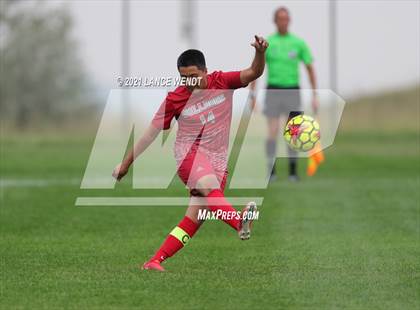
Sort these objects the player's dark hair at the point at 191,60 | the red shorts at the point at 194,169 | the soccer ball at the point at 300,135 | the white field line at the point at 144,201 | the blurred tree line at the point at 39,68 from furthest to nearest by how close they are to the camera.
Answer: the blurred tree line at the point at 39,68
the white field line at the point at 144,201
the soccer ball at the point at 300,135
the red shorts at the point at 194,169
the player's dark hair at the point at 191,60

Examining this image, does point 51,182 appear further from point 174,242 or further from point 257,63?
point 257,63

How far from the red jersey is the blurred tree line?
27180mm

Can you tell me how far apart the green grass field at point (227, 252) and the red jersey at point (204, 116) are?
0.96m

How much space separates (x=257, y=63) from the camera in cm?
822

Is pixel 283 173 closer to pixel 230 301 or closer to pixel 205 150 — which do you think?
pixel 205 150

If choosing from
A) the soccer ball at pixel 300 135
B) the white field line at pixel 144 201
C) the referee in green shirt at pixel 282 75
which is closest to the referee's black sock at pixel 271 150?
the referee in green shirt at pixel 282 75

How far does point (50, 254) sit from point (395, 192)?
A: 24.6ft

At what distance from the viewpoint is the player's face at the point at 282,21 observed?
674 inches

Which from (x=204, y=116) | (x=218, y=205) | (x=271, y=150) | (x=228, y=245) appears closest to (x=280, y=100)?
(x=271, y=150)

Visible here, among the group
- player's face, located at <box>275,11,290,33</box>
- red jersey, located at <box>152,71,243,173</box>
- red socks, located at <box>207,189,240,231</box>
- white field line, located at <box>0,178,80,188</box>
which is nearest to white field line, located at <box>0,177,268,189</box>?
white field line, located at <box>0,178,80,188</box>

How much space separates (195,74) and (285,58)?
9013 millimetres

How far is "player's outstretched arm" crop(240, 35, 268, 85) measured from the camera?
26.4 ft

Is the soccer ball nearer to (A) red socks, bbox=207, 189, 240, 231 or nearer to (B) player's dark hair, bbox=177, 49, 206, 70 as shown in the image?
(A) red socks, bbox=207, 189, 240, 231

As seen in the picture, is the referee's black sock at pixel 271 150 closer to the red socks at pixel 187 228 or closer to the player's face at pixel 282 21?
the player's face at pixel 282 21
